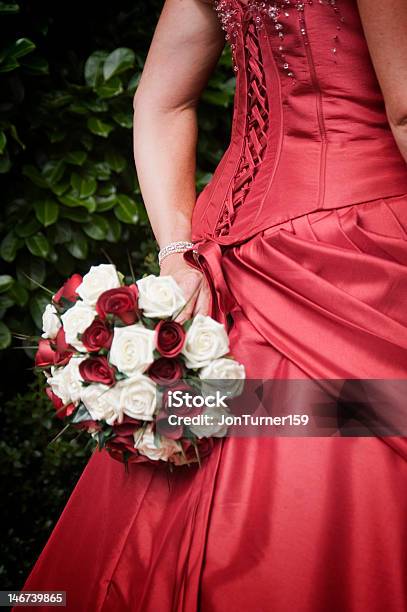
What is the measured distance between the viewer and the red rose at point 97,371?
1.14m

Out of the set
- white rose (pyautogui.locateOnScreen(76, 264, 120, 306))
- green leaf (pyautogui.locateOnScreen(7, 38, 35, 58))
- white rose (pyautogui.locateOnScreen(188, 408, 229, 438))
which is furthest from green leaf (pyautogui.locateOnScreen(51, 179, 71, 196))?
white rose (pyautogui.locateOnScreen(188, 408, 229, 438))

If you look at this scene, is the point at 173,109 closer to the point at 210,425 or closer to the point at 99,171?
the point at 210,425

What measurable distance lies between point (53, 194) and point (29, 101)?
33cm

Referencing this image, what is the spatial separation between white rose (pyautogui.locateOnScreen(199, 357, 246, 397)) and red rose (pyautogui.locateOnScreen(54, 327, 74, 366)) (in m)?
0.25

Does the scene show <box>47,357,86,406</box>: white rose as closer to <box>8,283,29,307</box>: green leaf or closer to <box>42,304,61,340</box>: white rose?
<box>42,304,61,340</box>: white rose

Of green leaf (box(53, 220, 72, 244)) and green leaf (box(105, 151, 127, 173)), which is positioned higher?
green leaf (box(105, 151, 127, 173))

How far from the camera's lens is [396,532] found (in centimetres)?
102

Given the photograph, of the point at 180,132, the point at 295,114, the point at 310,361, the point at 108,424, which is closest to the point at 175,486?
the point at 108,424

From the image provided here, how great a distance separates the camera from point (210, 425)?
1151mm

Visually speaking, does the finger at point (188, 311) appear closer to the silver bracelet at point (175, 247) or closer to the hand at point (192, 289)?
the hand at point (192, 289)

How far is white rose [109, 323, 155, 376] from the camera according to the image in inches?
44.1

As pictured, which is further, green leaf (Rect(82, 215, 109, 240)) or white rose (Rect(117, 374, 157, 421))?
green leaf (Rect(82, 215, 109, 240))

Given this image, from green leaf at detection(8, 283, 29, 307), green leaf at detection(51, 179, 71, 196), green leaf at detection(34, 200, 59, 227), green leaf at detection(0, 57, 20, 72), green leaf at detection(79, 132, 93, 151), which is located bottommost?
green leaf at detection(8, 283, 29, 307)

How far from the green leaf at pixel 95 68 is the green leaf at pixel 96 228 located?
0.48 metres
